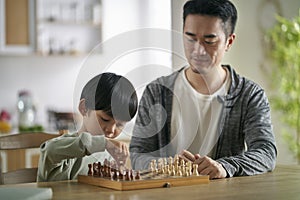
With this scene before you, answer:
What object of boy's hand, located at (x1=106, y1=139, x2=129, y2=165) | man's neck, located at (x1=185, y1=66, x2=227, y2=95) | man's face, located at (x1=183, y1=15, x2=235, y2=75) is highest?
man's face, located at (x1=183, y1=15, x2=235, y2=75)

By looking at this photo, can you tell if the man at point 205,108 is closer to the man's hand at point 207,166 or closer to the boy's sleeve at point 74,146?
the man's hand at point 207,166

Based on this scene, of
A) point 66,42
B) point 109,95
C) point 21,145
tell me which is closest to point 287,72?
point 66,42

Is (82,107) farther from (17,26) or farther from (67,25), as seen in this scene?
(67,25)

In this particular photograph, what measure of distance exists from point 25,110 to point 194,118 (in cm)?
318

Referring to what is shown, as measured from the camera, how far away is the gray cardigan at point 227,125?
6.56 ft

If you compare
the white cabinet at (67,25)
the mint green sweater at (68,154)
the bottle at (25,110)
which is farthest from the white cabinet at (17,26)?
the mint green sweater at (68,154)

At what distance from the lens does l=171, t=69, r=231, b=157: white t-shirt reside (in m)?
2.03

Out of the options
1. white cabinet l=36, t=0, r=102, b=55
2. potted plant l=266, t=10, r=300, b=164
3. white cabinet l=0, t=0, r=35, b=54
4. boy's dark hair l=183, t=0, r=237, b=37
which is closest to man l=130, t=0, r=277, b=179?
boy's dark hair l=183, t=0, r=237, b=37

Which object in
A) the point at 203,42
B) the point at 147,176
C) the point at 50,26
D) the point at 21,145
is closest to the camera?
the point at 147,176

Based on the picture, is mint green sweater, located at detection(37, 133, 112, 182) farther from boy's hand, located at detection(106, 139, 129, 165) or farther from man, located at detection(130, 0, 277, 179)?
man, located at detection(130, 0, 277, 179)

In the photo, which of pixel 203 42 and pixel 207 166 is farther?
pixel 203 42

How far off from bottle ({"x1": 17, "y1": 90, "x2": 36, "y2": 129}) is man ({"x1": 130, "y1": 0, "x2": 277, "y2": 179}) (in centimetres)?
296

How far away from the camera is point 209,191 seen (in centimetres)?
157

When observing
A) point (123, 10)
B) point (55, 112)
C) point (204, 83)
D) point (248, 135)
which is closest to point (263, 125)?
point (248, 135)
